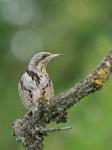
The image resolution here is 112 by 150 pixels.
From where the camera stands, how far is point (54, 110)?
275 inches

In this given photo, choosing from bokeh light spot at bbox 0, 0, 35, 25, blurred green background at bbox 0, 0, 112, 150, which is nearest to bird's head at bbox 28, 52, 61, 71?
blurred green background at bbox 0, 0, 112, 150

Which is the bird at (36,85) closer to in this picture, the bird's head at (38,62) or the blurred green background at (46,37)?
the bird's head at (38,62)

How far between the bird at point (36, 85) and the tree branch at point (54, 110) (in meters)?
0.06

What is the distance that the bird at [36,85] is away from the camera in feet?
23.2

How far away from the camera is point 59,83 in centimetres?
2077

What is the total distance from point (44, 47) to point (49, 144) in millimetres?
12745

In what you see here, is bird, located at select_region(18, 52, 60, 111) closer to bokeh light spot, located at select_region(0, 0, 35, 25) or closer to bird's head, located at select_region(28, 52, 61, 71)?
bird's head, located at select_region(28, 52, 61, 71)

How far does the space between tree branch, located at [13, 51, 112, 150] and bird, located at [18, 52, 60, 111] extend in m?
0.06

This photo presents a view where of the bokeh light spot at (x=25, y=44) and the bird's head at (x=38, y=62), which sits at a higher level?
the bokeh light spot at (x=25, y=44)

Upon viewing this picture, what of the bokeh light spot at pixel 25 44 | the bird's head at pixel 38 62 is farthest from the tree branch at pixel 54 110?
the bokeh light spot at pixel 25 44

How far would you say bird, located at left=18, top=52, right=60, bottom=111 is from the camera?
708 cm

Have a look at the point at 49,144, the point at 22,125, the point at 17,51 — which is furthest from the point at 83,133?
the point at 17,51

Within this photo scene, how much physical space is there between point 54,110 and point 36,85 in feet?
0.88

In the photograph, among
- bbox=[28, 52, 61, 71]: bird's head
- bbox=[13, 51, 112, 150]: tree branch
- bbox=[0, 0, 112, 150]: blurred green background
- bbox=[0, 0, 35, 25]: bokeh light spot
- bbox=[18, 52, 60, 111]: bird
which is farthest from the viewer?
bbox=[0, 0, 35, 25]: bokeh light spot
